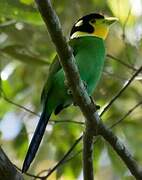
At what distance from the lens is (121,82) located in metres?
3.52

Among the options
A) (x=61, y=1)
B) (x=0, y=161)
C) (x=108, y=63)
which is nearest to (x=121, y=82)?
(x=108, y=63)

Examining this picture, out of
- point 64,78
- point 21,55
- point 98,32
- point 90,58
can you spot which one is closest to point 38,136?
point 64,78

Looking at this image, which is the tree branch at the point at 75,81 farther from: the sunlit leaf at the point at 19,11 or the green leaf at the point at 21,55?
the green leaf at the point at 21,55

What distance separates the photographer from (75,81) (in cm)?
218

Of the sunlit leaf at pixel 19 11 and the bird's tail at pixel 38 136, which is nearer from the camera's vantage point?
the bird's tail at pixel 38 136

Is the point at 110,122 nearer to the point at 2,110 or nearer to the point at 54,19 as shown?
the point at 2,110

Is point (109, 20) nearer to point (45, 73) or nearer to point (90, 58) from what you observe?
point (90, 58)

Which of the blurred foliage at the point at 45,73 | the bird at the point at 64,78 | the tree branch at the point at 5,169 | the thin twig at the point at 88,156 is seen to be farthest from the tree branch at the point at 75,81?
the blurred foliage at the point at 45,73

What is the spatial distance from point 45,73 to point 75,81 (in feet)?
5.15

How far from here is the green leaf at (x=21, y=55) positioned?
10.9ft

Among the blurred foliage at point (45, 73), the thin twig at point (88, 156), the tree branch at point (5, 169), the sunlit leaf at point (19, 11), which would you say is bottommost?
the blurred foliage at point (45, 73)

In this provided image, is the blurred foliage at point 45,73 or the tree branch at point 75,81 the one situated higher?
the tree branch at point 75,81

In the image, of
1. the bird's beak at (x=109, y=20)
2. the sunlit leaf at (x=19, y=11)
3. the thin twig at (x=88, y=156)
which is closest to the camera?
the thin twig at (x=88, y=156)

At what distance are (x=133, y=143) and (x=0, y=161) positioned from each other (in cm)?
161
